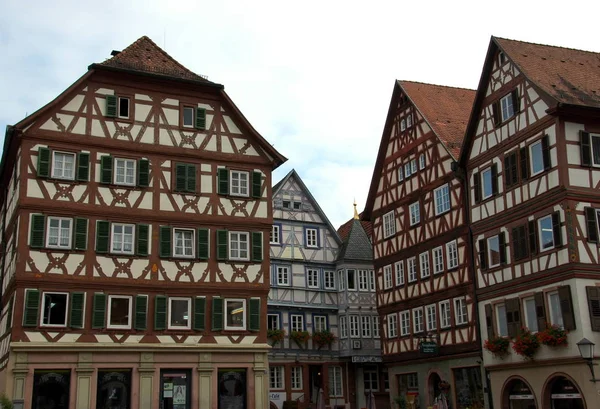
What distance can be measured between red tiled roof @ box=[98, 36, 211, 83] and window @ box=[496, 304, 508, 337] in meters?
14.7

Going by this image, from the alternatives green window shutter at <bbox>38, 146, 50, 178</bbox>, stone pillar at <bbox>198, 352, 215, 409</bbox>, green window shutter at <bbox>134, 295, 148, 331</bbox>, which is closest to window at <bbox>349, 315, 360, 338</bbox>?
stone pillar at <bbox>198, 352, 215, 409</bbox>

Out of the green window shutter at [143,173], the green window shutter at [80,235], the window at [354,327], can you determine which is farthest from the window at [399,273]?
the green window shutter at [80,235]

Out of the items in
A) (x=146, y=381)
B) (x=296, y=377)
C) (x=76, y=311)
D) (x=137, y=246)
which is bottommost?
(x=146, y=381)

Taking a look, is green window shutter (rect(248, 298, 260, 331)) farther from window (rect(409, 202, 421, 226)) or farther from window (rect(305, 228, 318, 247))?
window (rect(305, 228, 318, 247))

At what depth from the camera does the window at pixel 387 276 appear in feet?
128

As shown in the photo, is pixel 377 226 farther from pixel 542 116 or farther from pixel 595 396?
pixel 595 396

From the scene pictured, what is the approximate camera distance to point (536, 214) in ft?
94.2

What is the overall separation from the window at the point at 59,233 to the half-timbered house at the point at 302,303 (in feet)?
55.1

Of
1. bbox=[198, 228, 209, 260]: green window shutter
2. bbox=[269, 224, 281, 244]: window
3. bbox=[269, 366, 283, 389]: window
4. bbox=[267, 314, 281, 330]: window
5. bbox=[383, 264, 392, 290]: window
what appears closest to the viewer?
bbox=[198, 228, 209, 260]: green window shutter

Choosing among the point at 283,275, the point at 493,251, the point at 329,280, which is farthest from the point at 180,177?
the point at 329,280

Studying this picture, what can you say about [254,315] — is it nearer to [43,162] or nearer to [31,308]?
[31,308]

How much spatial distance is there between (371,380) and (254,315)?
55.0ft

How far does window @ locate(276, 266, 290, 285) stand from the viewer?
45.1 meters

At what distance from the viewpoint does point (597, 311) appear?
26.4 meters
